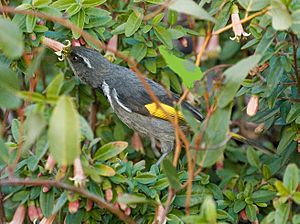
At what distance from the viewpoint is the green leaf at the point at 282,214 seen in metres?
2.25

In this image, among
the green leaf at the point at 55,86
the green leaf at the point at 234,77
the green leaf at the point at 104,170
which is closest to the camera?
the green leaf at the point at 55,86

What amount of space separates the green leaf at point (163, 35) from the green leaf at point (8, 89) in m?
1.34

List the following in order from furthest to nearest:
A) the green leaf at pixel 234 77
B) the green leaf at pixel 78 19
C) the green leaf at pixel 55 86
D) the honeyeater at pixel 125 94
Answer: the honeyeater at pixel 125 94 → the green leaf at pixel 78 19 → the green leaf at pixel 234 77 → the green leaf at pixel 55 86

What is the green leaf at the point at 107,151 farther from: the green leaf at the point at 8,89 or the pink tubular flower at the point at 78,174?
the green leaf at the point at 8,89

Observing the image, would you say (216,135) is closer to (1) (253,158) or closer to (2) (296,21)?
(2) (296,21)

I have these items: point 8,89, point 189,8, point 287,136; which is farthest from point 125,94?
point 8,89

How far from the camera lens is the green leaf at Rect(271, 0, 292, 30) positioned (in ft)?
7.32

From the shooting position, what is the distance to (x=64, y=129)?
1.78 metres

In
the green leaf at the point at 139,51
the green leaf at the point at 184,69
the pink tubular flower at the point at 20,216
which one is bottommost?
the pink tubular flower at the point at 20,216

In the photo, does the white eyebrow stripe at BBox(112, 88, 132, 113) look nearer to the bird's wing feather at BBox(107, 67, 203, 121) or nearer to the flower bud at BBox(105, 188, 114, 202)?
the bird's wing feather at BBox(107, 67, 203, 121)

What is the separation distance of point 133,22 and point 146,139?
2.76 ft

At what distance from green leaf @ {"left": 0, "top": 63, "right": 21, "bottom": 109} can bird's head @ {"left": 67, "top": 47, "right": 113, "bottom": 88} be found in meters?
1.38

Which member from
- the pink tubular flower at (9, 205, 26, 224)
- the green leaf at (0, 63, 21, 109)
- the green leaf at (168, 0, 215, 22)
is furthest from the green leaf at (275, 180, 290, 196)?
the pink tubular flower at (9, 205, 26, 224)

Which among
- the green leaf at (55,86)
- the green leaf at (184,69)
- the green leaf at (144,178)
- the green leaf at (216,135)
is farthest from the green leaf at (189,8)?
the green leaf at (144,178)
